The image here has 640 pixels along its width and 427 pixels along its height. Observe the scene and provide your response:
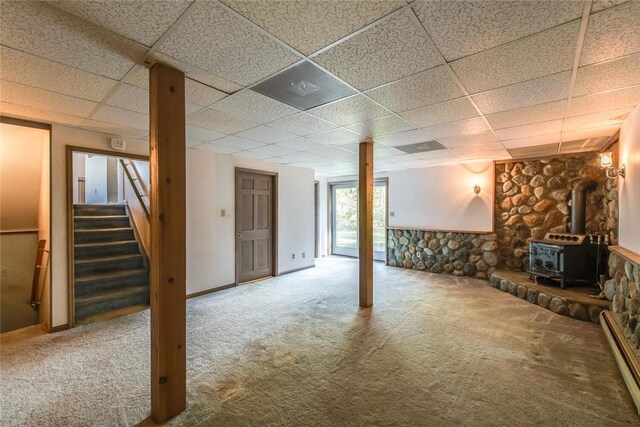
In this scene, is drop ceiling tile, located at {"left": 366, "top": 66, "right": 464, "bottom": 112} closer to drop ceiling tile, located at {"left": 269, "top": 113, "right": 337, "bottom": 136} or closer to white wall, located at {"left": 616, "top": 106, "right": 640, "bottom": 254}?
drop ceiling tile, located at {"left": 269, "top": 113, "right": 337, "bottom": 136}

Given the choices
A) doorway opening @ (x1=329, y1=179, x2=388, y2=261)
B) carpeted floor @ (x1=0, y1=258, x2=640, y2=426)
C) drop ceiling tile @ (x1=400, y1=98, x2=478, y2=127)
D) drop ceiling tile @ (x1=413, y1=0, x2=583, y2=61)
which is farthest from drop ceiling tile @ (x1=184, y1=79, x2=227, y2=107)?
doorway opening @ (x1=329, y1=179, x2=388, y2=261)

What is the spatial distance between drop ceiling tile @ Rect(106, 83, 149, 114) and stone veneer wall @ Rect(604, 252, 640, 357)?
420 cm

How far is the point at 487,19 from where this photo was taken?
140 centimetres

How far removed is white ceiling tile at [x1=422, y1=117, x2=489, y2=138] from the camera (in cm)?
303

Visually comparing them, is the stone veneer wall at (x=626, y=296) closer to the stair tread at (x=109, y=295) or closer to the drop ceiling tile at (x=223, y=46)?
the drop ceiling tile at (x=223, y=46)

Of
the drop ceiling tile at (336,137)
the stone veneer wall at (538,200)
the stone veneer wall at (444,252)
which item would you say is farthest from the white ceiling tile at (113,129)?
the stone veneer wall at (538,200)

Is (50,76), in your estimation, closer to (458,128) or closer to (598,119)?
(458,128)

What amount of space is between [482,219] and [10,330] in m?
7.43

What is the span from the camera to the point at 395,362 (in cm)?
245

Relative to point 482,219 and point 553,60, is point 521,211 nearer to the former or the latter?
point 482,219

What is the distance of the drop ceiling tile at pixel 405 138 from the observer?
3.48 metres

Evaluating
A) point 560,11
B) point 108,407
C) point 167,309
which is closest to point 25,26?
point 167,309

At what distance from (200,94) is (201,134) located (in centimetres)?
129

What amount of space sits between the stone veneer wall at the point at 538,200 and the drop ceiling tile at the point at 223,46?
16.1 ft
